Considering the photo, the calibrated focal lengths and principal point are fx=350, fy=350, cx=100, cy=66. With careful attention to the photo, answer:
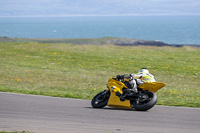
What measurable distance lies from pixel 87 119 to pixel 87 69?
16544mm

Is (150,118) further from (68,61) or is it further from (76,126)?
(68,61)

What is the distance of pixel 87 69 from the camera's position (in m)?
26.4

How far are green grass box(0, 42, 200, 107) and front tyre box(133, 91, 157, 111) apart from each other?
2681 millimetres

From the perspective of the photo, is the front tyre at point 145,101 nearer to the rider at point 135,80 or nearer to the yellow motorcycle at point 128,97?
the yellow motorcycle at point 128,97

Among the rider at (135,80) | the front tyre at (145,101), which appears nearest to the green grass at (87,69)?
the rider at (135,80)

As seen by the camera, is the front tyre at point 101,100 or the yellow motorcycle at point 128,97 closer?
the yellow motorcycle at point 128,97

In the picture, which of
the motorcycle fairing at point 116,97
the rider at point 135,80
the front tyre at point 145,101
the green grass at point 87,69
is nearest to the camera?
the front tyre at point 145,101

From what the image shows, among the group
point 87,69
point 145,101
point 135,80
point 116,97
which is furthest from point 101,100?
point 87,69

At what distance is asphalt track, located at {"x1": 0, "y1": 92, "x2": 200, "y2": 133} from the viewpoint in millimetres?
8836

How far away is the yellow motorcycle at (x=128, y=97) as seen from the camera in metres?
10.7

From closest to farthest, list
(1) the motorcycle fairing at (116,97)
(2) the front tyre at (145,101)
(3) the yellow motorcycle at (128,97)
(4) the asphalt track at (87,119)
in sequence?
(4) the asphalt track at (87,119)
(2) the front tyre at (145,101)
(3) the yellow motorcycle at (128,97)
(1) the motorcycle fairing at (116,97)

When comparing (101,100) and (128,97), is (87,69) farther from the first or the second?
(128,97)

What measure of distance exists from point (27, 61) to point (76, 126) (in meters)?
21.0

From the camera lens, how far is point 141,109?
35.3 ft
